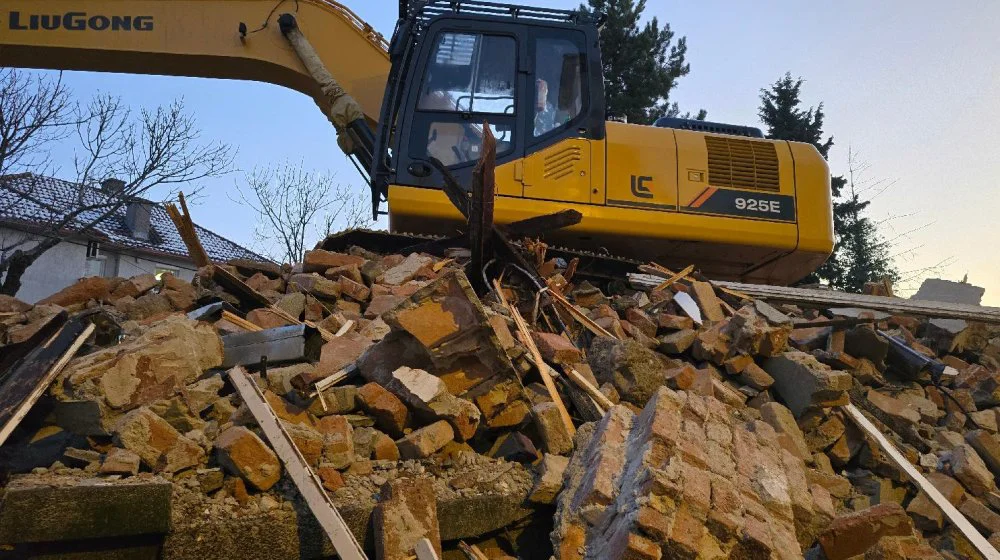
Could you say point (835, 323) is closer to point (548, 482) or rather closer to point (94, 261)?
point (548, 482)

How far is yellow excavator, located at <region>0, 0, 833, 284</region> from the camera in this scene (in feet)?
22.1

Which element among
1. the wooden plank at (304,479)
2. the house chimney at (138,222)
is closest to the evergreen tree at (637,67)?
the house chimney at (138,222)

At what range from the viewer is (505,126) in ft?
22.2

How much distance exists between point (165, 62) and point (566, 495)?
6.50 meters

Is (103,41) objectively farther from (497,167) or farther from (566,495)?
(566,495)

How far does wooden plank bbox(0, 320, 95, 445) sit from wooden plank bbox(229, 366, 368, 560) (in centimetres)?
90

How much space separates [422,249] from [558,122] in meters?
1.73

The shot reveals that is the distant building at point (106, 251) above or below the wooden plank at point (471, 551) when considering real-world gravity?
above

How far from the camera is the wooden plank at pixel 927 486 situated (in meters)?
3.94

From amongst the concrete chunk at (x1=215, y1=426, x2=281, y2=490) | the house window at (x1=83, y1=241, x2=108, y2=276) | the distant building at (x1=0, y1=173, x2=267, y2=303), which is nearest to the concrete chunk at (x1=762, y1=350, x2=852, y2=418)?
the concrete chunk at (x1=215, y1=426, x2=281, y2=490)

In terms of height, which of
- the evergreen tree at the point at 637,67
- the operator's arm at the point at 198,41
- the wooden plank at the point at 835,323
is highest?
the evergreen tree at the point at 637,67

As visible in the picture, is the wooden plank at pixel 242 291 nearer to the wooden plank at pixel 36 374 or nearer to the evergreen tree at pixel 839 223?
the wooden plank at pixel 36 374

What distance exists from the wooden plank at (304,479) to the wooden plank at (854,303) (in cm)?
423

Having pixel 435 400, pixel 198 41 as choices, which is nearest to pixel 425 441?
pixel 435 400
